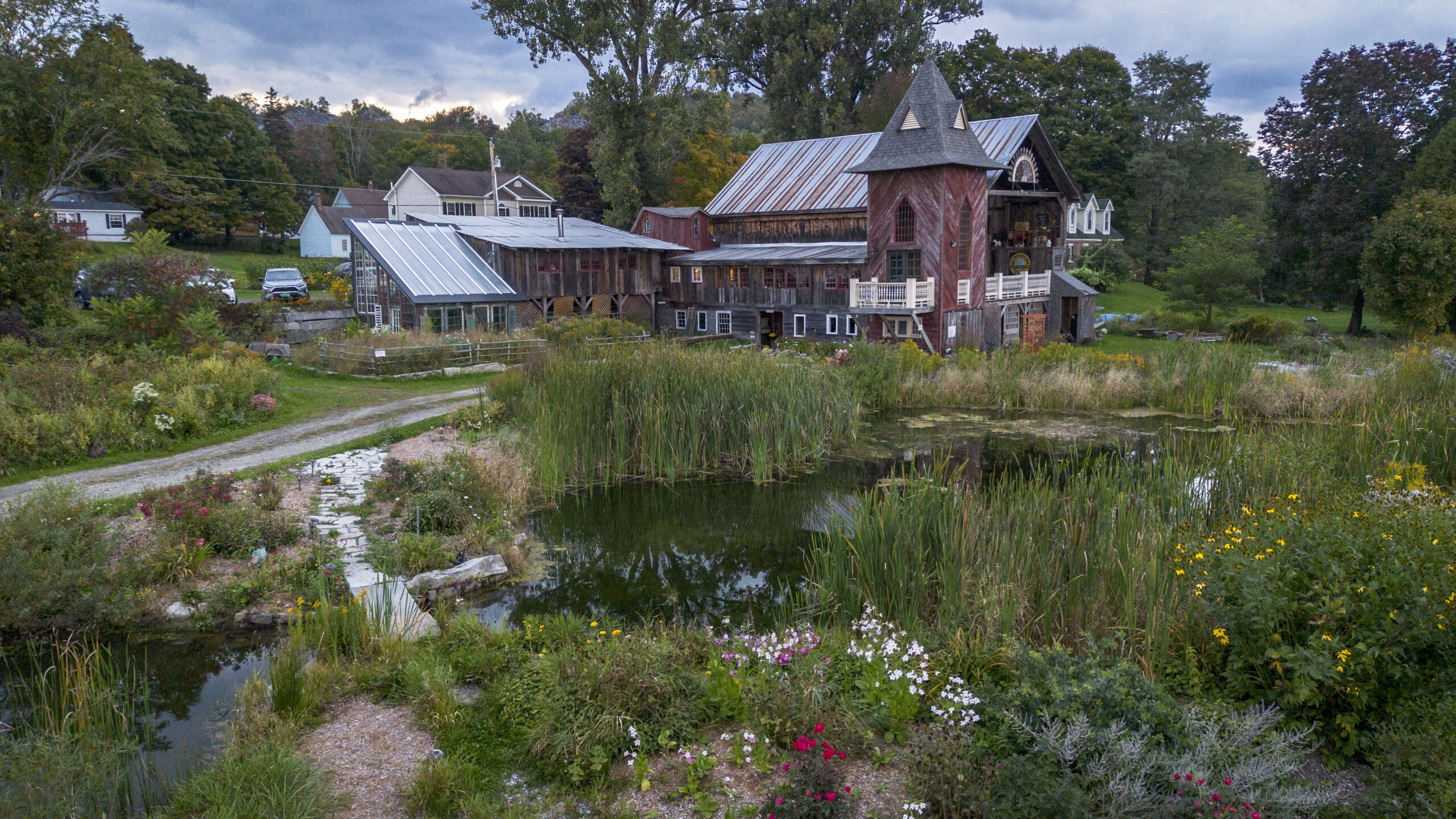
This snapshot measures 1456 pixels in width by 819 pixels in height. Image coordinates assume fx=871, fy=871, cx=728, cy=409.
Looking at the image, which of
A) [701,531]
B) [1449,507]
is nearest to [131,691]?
[701,531]

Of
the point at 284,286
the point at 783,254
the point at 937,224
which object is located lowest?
Answer: the point at 284,286

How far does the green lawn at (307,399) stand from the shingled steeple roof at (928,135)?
548 inches

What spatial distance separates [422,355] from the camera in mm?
21781

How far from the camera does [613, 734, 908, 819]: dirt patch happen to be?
4836 millimetres

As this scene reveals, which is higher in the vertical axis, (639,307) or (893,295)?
(893,295)

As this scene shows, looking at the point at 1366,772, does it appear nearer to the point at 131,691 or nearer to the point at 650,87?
the point at 131,691

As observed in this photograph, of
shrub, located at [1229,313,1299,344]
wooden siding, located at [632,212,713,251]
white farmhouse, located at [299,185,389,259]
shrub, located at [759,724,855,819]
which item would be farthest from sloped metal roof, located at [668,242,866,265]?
white farmhouse, located at [299,185,389,259]

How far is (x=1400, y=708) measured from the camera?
4.84 metres

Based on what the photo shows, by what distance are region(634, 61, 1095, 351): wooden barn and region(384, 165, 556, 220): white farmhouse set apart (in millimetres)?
23449

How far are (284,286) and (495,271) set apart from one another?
38.5 feet

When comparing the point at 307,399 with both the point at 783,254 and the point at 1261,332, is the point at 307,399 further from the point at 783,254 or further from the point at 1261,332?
the point at 1261,332

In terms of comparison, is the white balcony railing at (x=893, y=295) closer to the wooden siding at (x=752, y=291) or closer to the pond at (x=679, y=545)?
the wooden siding at (x=752, y=291)

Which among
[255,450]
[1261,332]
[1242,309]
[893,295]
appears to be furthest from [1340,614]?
[1242,309]

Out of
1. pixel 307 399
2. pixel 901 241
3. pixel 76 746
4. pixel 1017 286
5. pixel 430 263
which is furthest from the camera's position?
pixel 1017 286
